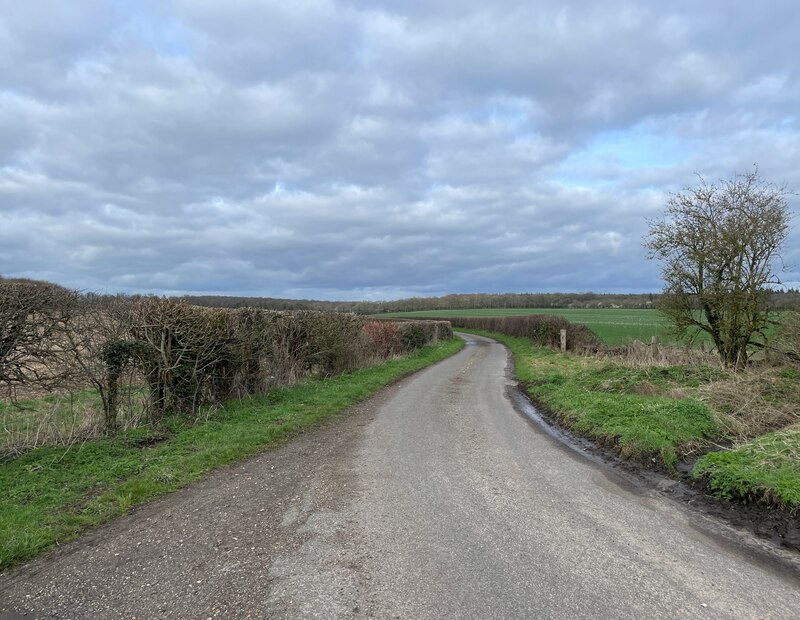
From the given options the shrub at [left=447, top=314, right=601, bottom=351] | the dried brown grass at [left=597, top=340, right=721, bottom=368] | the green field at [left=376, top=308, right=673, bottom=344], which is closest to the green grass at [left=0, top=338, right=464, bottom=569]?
the dried brown grass at [left=597, top=340, right=721, bottom=368]

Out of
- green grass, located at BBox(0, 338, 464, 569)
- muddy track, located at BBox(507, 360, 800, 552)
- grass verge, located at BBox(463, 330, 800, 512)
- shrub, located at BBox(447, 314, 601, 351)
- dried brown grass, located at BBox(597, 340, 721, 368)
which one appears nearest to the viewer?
green grass, located at BBox(0, 338, 464, 569)

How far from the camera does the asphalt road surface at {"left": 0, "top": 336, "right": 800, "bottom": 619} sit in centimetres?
369

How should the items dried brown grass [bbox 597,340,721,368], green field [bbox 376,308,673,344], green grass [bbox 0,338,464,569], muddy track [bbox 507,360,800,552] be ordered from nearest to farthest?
1. green grass [bbox 0,338,464,569]
2. muddy track [bbox 507,360,800,552]
3. dried brown grass [bbox 597,340,721,368]
4. green field [bbox 376,308,673,344]

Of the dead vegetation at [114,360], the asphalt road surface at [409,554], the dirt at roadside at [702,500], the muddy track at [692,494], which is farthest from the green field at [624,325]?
the dead vegetation at [114,360]

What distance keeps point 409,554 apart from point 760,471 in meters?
4.76

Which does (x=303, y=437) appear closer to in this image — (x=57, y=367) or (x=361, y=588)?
(x=57, y=367)

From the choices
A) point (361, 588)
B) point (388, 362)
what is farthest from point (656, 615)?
point (388, 362)

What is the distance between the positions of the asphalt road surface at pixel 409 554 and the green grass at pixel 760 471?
0.80 metres

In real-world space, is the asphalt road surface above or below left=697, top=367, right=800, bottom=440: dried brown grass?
below

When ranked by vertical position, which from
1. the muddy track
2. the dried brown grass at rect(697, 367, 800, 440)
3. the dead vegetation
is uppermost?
the dead vegetation

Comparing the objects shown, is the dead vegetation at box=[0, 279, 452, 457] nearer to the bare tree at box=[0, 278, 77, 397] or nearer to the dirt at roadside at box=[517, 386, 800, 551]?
the bare tree at box=[0, 278, 77, 397]

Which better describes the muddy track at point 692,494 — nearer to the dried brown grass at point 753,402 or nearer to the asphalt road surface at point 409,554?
the asphalt road surface at point 409,554

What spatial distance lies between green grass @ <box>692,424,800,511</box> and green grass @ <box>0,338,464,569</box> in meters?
6.69

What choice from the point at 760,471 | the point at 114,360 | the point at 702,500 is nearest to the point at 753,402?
the point at 760,471
